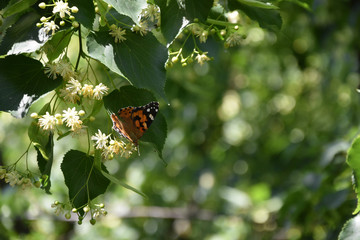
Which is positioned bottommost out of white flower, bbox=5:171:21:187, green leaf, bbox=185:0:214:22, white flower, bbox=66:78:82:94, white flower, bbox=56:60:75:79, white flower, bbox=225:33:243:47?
white flower, bbox=5:171:21:187

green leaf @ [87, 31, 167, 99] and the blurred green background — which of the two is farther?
the blurred green background

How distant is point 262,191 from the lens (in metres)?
3.26

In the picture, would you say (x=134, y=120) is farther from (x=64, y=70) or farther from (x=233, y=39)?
(x=233, y=39)

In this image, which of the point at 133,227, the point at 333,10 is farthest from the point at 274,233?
the point at 333,10

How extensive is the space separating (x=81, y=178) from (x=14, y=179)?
0.15m

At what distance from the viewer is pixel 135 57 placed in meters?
0.94

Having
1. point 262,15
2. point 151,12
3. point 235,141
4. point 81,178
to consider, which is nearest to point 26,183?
point 81,178

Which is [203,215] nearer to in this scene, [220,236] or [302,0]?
[220,236]

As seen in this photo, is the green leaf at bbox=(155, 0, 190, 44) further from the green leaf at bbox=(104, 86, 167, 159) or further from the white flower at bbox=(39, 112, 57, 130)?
the white flower at bbox=(39, 112, 57, 130)

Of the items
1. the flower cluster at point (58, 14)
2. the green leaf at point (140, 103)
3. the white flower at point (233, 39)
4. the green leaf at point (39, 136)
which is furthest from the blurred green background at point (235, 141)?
the flower cluster at point (58, 14)

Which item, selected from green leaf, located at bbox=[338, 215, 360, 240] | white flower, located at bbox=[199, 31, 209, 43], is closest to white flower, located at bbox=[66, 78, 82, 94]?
white flower, located at bbox=[199, 31, 209, 43]

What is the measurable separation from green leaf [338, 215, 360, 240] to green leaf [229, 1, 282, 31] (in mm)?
503

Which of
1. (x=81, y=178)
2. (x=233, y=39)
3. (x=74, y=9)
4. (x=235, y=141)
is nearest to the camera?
(x=74, y=9)

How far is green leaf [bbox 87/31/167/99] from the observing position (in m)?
0.90
